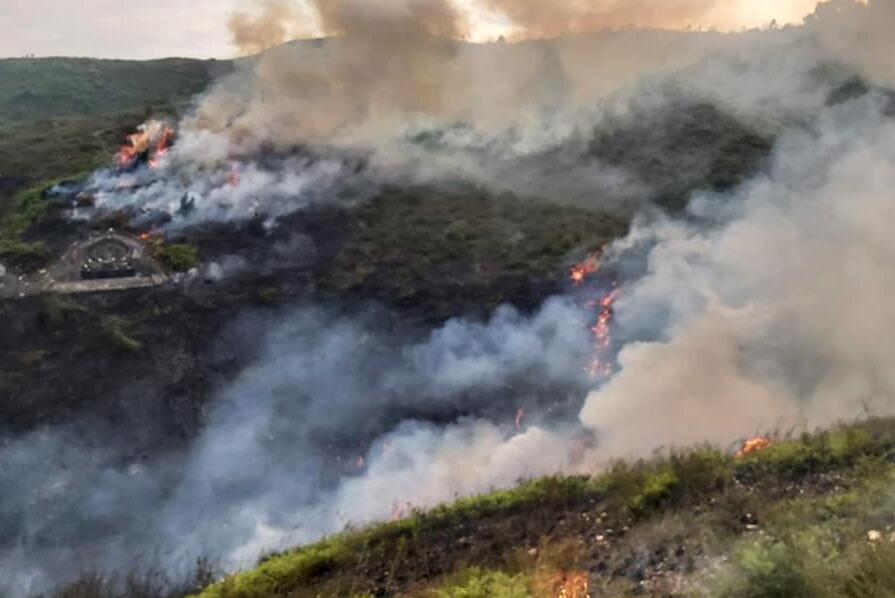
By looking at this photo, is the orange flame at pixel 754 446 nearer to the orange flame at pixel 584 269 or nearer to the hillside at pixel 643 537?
the hillside at pixel 643 537

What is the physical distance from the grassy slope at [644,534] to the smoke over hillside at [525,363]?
132 inches

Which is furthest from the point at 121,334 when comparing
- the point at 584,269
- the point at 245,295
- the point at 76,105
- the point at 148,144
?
the point at 76,105

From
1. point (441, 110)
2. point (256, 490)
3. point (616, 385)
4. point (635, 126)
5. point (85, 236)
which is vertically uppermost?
point (441, 110)

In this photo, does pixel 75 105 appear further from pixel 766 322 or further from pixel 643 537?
pixel 643 537

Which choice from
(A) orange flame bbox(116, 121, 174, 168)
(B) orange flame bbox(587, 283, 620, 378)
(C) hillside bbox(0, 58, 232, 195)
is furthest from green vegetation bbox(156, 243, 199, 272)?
(B) orange flame bbox(587, 283, 620, 378)

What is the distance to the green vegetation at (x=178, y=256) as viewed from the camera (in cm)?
2189

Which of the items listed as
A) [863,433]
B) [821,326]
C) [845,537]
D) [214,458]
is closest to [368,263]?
[214,458]

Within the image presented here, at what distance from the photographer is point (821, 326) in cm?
1520

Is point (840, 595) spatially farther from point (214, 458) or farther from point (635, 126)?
point (635, 126)

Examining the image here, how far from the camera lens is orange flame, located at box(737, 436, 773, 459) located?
9.64 m

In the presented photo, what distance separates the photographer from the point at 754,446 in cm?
1038

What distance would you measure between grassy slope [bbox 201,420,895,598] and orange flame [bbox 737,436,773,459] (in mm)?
275

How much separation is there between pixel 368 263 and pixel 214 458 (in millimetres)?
8728

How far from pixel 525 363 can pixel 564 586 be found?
10.3 metres
